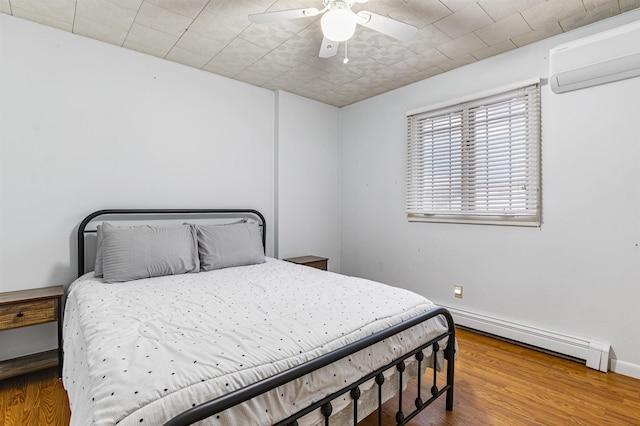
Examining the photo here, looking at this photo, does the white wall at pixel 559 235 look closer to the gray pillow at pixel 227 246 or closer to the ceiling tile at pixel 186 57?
the gray pillow at pixel 227 246

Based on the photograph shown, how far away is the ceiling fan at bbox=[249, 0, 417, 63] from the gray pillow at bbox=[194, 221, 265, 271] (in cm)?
173

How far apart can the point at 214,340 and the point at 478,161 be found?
9.03 feet

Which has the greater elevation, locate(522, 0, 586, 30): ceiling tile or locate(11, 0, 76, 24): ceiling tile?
locate(11, 0, 76, 24): ceiling tile

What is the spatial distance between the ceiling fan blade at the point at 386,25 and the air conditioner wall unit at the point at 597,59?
1.27 metres

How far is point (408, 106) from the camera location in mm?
3666

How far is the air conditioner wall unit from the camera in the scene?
84.9 inches

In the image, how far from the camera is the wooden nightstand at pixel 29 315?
213cm

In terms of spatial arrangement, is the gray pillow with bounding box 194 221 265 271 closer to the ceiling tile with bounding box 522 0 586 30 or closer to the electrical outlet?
the electrical outlet

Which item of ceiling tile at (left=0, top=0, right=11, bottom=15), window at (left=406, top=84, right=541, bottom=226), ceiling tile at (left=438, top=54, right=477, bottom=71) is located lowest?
window at (left=406, top=84, right=541, bottom=226)

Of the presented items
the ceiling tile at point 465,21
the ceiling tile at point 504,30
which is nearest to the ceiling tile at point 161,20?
the ceiling tile at point 465,21

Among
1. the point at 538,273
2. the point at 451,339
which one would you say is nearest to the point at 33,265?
the point at 451,339

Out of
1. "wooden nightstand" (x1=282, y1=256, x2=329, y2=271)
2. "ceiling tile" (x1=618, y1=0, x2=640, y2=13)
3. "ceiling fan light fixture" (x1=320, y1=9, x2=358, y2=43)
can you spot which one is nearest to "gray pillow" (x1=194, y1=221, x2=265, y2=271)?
"wooden nightstand" (x1=282, y1=256, x2=329, y2=271)

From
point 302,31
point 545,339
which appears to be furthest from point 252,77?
point 545,339

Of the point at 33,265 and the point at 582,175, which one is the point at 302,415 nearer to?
the point at 33,265
